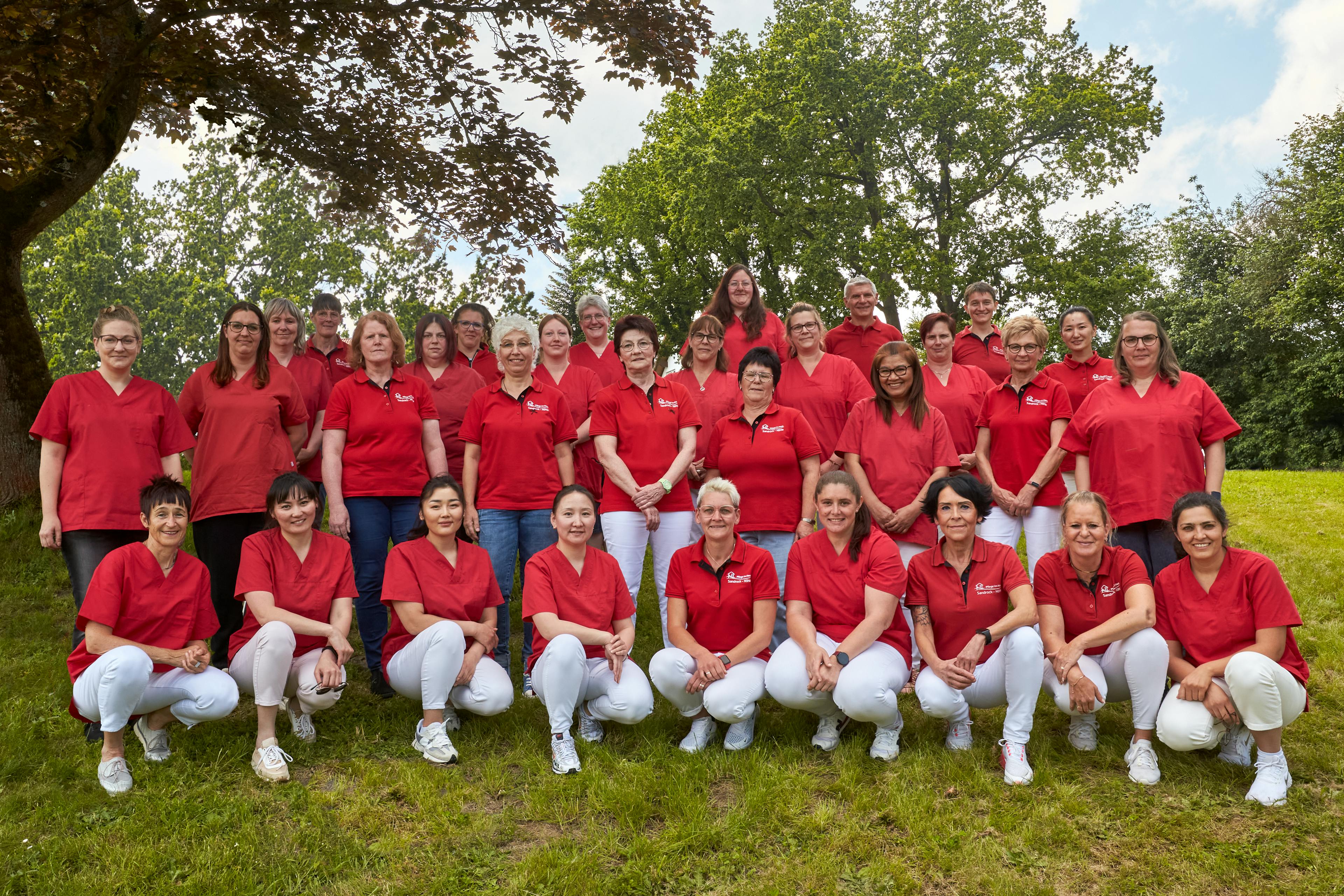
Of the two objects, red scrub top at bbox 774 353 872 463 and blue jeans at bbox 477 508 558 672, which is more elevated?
red scrub top at bbox 774 353 872 463

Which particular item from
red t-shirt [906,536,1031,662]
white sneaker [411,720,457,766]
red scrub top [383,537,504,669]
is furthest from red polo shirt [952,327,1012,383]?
white sneaker [411,720,457,766]

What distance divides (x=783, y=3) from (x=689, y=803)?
77.8 feet

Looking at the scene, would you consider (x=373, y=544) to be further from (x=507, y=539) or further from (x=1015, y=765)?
(x=1015, y=765)

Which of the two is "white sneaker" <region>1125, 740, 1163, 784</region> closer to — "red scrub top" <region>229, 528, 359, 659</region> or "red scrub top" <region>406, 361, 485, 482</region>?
"red scrub top" <region>229, 528, 359, 659</region>

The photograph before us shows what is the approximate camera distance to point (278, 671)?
4543 mm

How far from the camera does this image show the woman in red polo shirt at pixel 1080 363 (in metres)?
6.26

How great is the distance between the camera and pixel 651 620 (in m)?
7.29

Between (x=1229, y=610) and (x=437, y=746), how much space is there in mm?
4042

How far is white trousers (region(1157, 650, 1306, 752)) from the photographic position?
13.5 feet

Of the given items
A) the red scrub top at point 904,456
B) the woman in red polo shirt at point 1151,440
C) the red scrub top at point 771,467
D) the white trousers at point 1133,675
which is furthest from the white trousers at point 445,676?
the woman in red polo shirt at point 1151,440

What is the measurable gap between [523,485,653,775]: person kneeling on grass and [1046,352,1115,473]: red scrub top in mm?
3544

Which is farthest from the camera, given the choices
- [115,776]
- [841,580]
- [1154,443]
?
[1154,443]

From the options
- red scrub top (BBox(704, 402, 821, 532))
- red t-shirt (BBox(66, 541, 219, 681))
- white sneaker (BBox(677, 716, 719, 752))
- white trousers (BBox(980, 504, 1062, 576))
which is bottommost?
white sneaker (BBox(677, 716, 719, 752))

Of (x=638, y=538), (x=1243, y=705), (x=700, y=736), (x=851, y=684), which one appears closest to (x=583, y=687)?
(x=700, y=736)
